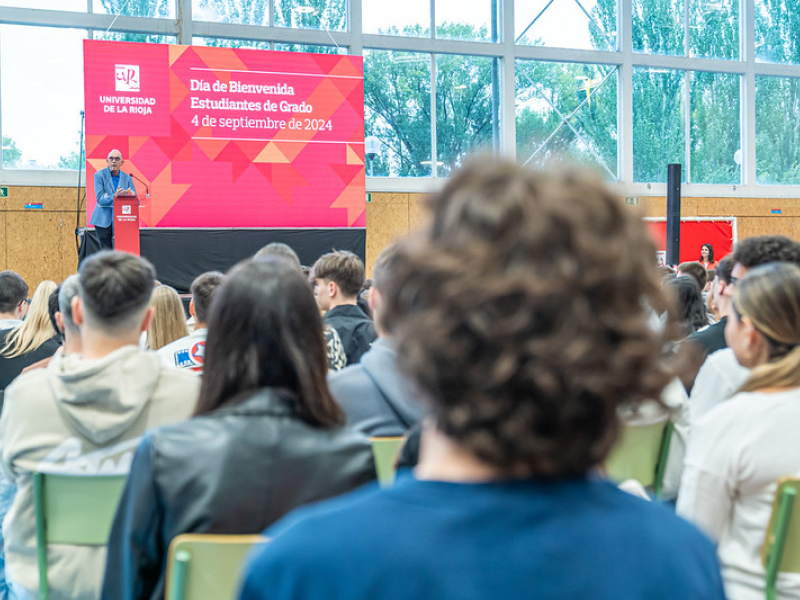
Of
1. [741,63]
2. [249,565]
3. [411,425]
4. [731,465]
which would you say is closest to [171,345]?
[411,425]

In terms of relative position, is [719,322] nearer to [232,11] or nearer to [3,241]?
[3,241]

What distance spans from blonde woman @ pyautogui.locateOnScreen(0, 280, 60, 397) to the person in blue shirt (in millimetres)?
3478

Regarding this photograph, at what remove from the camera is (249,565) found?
71 centimetres

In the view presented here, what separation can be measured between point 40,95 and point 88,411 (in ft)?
32.3

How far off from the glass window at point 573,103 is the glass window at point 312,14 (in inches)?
115

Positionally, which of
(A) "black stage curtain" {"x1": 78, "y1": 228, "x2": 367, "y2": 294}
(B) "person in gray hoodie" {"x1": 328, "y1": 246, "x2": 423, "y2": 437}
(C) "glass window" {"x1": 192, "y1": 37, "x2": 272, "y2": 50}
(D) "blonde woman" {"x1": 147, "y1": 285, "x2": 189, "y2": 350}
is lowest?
(B) "person in gray hoodie" {"x1": 328, "y1": 246, "x2": 423, "y2": 437}

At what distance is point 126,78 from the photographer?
30.7ft

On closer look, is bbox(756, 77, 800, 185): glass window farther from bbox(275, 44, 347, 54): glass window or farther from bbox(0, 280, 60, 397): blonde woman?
bbox(0, 280, 60, 397): blonde woman

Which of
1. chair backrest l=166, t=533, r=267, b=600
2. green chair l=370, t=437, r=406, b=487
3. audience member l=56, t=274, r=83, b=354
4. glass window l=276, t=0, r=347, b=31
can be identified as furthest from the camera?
glass window l=276, t=0, r=347, b=31

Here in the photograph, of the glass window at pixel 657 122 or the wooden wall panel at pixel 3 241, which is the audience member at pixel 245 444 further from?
the glass window at pixel 657 122

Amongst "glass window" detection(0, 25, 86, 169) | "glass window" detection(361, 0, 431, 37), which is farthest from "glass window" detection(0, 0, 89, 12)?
"glass window" detection(361, 0, 431, 37)

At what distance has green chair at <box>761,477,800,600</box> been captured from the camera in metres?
1.72

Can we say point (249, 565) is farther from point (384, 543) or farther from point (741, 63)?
point (741, 63)

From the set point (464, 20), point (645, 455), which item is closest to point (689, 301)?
point (645, 455)
